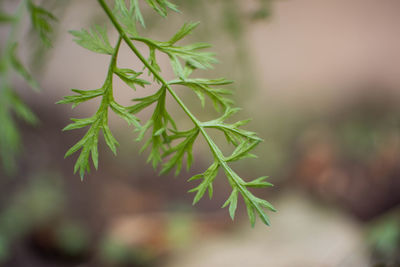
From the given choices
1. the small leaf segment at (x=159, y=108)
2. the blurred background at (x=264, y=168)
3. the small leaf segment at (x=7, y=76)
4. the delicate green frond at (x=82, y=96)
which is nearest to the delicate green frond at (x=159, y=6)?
the small leaf segment at (x=159, y=108)

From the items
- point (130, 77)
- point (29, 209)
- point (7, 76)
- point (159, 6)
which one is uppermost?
point (159, 6)

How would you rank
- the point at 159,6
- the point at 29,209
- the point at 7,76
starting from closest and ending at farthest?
the point at 159,6 < the point at 7,76 < the point at 29,209

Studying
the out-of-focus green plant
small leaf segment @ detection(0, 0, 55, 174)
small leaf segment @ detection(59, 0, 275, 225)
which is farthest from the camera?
the out-of-focus green plant

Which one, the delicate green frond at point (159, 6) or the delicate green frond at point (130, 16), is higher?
the delicate green frond at point (159, 6)

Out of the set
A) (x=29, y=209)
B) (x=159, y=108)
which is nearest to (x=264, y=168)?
(x=29, y=209)

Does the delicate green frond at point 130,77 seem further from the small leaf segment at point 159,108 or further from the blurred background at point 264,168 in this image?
the blurred background at point 264,168

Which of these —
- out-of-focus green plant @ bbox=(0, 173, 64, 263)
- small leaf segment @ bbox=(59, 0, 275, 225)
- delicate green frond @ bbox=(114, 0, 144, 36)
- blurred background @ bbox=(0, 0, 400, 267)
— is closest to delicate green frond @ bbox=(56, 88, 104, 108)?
small leaf segment @ bbox=(59, 0, 275, 225)

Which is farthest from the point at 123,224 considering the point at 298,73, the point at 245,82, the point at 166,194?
the point at 298,73

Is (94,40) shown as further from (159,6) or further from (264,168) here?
(264,168)

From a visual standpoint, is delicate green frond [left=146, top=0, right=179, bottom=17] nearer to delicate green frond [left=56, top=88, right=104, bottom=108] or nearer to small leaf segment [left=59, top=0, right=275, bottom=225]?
small leaf segment [left=59, top=0, right=275, bottom=225]
